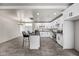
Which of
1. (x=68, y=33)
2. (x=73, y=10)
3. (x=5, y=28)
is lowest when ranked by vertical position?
A: (x=68, y=33)

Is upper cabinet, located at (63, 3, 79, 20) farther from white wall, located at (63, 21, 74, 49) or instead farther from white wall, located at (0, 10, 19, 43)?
white wall, located at (0, 10, 19, 43)

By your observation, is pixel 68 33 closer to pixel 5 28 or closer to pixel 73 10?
pixel 73 10

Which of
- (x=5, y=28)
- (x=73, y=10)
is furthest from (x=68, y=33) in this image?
(x=5, y=28)

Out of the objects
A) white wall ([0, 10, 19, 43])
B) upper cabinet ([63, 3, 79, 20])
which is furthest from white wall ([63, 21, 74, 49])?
white wall ([0, 10, 19, 43])

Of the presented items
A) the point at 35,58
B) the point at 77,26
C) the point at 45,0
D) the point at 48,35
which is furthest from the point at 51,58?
the point at 48,35

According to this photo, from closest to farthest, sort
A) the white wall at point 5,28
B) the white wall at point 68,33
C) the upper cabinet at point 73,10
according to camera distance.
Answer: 1. the upper cabinet at point 73,10
2. the white wall at point 68,33
3. the white wall at point 5,28

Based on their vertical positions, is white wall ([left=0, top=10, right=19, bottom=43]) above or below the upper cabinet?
below

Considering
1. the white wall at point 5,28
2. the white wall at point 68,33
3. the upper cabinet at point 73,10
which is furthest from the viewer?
the white wall at point 5,28

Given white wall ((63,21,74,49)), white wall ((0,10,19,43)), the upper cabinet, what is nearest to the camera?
the upper cabinet

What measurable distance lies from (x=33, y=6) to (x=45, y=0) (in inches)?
142

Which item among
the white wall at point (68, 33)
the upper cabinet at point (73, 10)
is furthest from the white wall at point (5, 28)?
the upper cabinet at point (73, 10)

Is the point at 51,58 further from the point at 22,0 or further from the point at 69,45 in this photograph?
the point at 69,45

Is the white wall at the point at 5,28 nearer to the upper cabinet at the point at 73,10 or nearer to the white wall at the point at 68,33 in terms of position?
the white wall at the point at 68,33

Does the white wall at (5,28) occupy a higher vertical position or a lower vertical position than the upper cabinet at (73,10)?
lower
